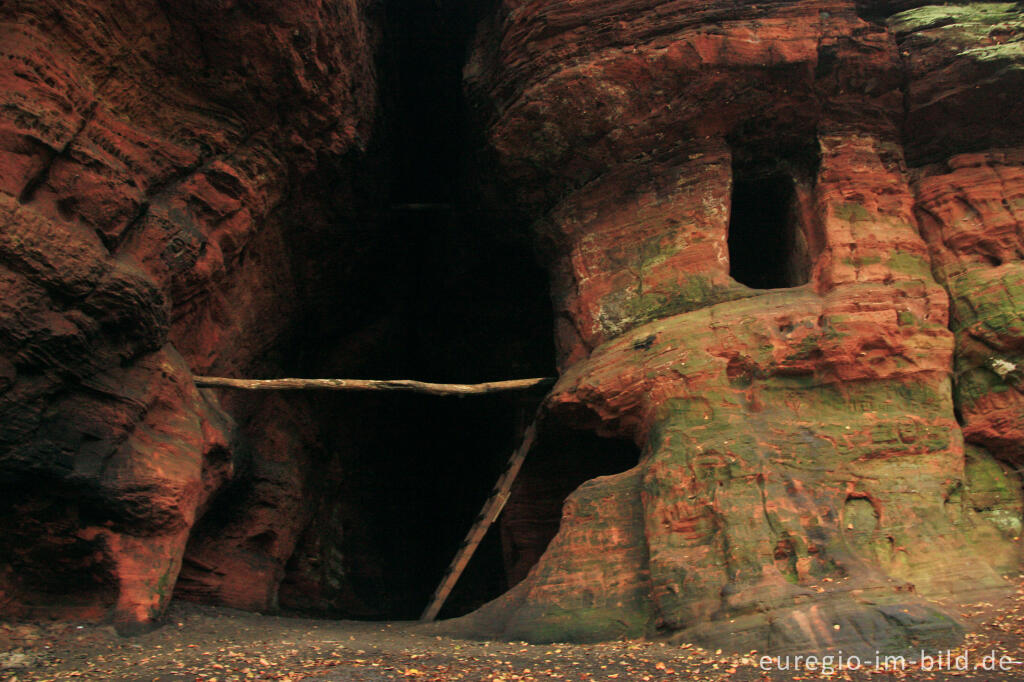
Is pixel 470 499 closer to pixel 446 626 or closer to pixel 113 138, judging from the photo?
pixel 446 626

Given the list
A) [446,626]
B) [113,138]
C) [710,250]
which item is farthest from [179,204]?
[710,250]

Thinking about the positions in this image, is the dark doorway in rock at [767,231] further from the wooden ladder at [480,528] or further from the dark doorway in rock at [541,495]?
the wooden ladder at [480,528]

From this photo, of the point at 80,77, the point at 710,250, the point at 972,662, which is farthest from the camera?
the point at 710,250

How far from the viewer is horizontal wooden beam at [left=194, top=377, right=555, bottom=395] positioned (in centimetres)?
1002

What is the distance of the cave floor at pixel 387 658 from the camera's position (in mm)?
6148

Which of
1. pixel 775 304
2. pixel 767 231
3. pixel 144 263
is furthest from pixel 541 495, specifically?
pixel 144 263

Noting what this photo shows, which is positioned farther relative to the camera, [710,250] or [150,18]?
[710,250]

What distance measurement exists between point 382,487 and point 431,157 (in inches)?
271

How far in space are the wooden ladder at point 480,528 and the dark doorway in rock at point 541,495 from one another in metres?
0.77

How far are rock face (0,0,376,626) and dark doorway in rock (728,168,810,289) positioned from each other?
6.36 meters

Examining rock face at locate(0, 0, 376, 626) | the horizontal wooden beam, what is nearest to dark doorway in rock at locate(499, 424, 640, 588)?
the horizontal wooden beam

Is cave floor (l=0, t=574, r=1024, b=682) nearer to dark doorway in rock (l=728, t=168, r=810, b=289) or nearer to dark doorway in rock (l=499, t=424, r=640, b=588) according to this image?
dark doorway in rock (l=499, t=424, r=640, b=588)

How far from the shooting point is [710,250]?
10578 mm

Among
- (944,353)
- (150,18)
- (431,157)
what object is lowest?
(944,353)
